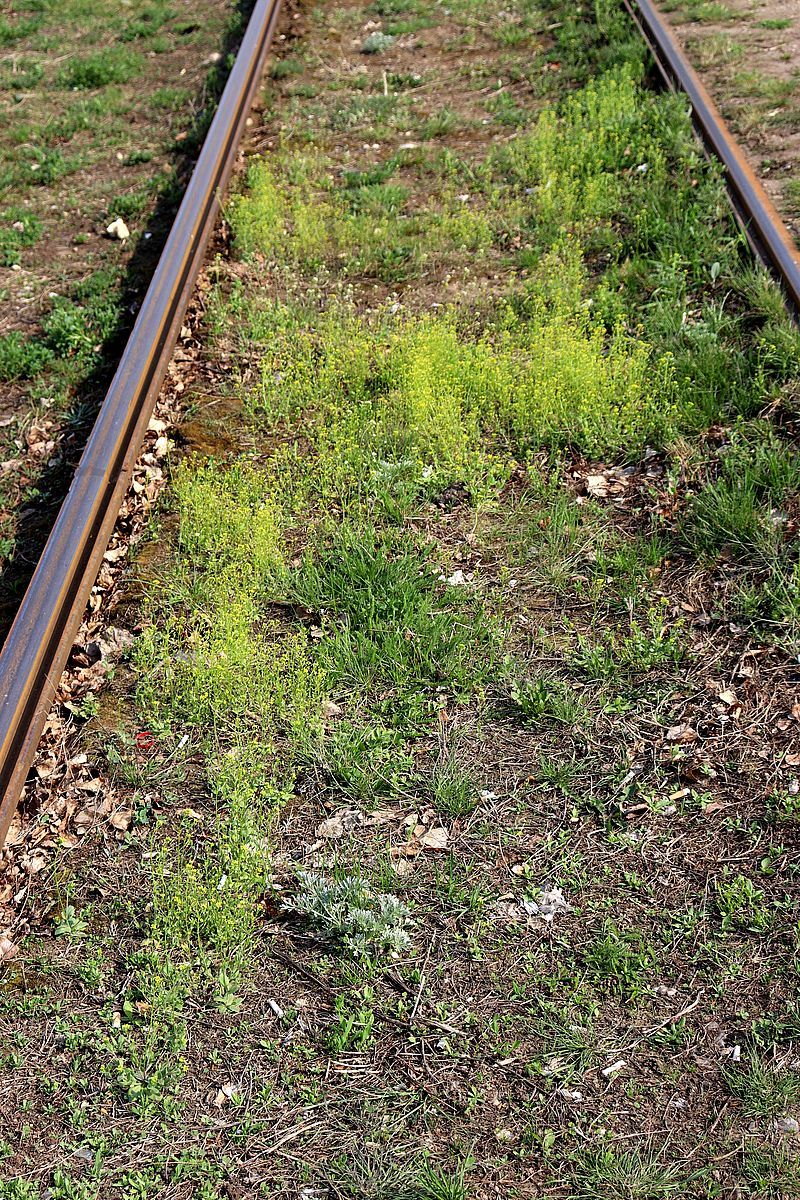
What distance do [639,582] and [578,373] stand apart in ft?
4.44

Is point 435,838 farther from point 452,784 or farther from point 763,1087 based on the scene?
point 763,1087

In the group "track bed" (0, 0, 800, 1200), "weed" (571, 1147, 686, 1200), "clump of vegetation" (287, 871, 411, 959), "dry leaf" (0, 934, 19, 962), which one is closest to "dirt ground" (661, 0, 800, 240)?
"track bed" (0, 0, 800, 1200)

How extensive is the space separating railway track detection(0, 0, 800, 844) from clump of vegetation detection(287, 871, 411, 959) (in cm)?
108

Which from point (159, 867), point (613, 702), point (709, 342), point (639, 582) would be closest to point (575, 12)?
point (709, 342)

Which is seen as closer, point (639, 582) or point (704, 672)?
point (704, 672)

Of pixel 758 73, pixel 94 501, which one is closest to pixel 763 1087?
pixel 94 501

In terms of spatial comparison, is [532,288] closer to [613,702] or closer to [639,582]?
[639,582]

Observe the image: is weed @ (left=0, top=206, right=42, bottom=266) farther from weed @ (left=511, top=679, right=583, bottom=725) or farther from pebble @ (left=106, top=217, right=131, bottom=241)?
weed @ (left=511, top=679, right=583, bottom=725)

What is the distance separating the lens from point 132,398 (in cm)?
529

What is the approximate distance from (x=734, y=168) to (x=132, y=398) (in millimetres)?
3795

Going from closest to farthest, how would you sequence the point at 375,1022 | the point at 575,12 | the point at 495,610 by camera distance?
the point at 375,1022 → the point at 495,610 → the point at 575,12

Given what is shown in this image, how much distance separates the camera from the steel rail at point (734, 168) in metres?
5.68

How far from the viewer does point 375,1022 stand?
11.1 feet

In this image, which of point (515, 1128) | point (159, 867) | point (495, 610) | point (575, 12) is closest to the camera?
point (515, 1128)
